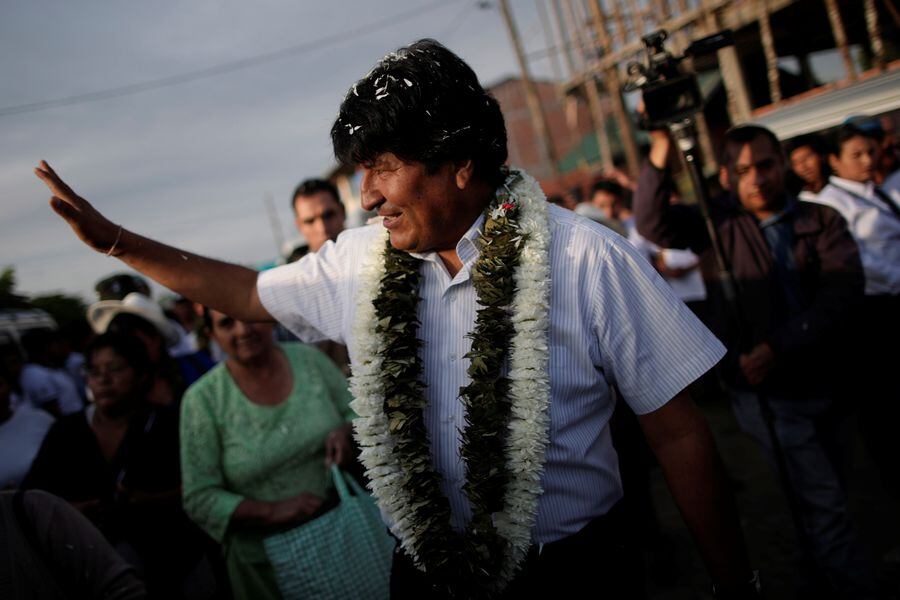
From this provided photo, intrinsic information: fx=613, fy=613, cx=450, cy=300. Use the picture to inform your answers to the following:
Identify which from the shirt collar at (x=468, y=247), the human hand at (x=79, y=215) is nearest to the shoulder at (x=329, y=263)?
the shirt collar at (x=468, y=247)

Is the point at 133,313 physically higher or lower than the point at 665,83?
lower

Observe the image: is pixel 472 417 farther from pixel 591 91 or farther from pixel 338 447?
pixel 591 91

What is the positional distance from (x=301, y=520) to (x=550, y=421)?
152cm

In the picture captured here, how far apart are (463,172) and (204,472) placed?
1900 mm

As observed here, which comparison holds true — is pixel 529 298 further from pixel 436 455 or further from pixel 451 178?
pixel 436 455

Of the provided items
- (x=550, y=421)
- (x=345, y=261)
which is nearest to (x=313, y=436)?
(x=345, y=261)

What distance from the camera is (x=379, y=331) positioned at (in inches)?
76.3

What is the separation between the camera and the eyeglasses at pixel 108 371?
340cm

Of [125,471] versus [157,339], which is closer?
[125,471]

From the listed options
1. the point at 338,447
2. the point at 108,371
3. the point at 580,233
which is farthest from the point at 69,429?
the point at 580,233

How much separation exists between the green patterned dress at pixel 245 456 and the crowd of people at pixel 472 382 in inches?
0.4

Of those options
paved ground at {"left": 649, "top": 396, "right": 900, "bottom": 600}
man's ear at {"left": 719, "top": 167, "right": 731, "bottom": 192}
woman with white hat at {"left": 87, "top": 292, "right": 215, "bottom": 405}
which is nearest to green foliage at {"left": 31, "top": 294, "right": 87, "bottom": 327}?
woman with white hat at {"left": 87, "top": 292, "right": 215, "bottom": 405}

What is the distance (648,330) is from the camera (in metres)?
1.70

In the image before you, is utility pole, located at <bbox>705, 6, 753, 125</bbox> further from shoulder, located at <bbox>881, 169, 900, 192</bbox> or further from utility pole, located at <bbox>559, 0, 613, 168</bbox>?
shoulder, located at <bbox>881, 169, 900, 192</bbox>
